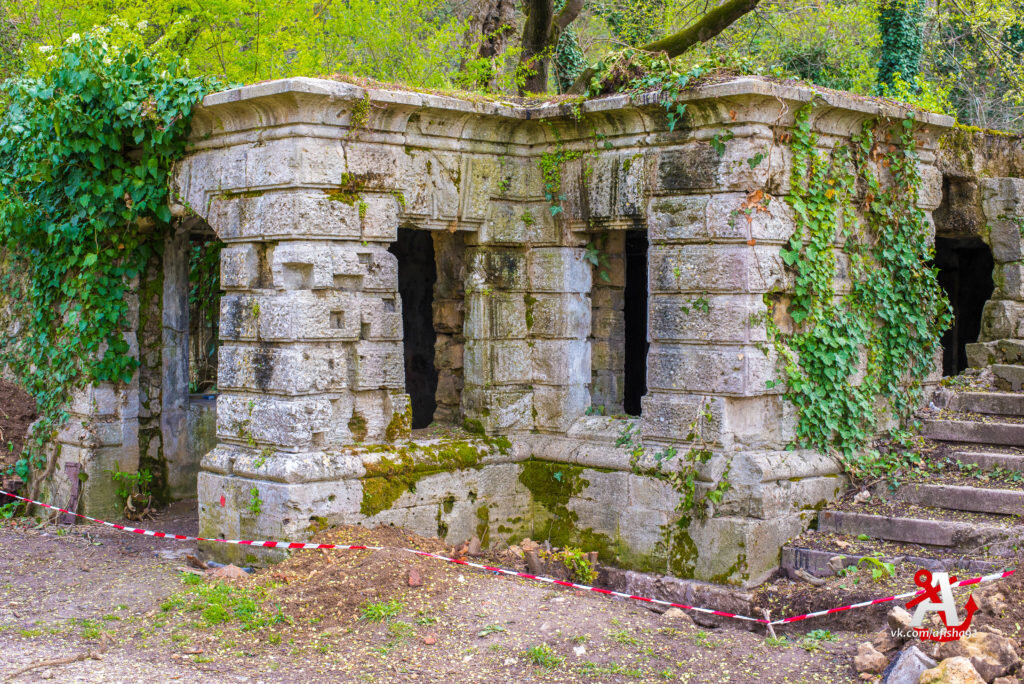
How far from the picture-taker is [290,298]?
798cm

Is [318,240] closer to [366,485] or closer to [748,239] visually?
[366,485]

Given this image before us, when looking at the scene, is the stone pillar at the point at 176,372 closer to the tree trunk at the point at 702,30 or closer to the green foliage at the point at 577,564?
the green foliage at the point at 577,564

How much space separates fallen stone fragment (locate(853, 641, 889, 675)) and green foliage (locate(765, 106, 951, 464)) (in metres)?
2.36

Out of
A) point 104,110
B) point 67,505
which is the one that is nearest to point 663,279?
point 104,110

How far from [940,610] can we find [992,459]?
308 cm

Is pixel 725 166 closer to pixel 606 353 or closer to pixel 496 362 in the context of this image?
pixel 606 353

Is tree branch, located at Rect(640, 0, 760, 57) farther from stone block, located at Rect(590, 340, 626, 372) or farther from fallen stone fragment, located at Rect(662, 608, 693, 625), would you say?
fallen stone fragment, located at Rect(662, 608, 693, 625)

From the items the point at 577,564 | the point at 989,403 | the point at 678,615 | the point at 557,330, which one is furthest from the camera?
the point at 989,403

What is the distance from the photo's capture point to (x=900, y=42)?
655 inches

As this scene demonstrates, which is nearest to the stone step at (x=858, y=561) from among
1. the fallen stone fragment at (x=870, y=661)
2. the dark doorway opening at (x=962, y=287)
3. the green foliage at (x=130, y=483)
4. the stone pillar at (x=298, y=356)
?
the fallen stone fragment at (x=870, y=661)

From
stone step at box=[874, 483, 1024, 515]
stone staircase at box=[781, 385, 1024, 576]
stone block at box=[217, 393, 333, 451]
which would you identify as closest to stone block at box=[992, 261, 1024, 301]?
stone staircase at box=[781, 385, 1024, 576]

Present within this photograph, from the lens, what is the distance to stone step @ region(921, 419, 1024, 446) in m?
9.03

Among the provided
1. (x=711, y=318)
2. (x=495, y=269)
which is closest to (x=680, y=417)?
(x=711, y=318)

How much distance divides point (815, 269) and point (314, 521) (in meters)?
3.90
